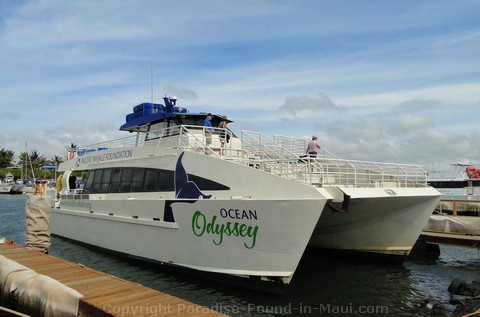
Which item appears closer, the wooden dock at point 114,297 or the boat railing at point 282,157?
the wooden dock at point 114,297

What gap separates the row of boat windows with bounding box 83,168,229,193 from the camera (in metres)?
8.77

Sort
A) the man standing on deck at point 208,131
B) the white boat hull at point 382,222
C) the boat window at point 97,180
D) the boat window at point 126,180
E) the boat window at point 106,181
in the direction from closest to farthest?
the white boat hull at point 382,222 < the man standing on deck at point 208,131 < the boat window at point 126,180 < the boat window at point 106,181 < the boat window at point 97,180

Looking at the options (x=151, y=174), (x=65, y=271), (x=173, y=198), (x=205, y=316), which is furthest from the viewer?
(x=151, y=174)

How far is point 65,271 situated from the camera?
641cm

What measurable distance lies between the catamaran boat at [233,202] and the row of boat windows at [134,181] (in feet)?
0.09

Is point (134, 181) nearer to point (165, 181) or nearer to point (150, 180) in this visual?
point (150, 180)

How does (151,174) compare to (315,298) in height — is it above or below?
above

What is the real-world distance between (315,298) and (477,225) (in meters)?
7.33

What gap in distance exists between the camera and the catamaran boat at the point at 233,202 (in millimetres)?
7258

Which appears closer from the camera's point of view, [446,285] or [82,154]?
[446,285]

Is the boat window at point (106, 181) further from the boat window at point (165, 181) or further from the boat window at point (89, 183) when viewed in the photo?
the boat window at point (165, 181)

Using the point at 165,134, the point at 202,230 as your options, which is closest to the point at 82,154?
the point at 165,134

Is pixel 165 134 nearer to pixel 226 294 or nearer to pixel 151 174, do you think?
pixel 151 174

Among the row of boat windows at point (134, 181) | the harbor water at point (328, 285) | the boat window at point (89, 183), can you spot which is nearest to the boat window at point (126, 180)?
the row of boat windows at point (134, 181)
